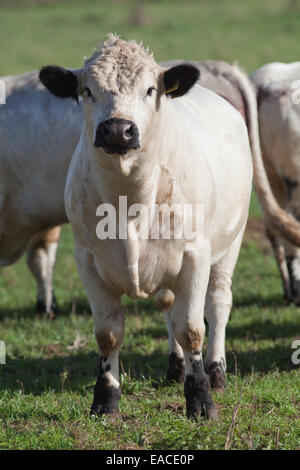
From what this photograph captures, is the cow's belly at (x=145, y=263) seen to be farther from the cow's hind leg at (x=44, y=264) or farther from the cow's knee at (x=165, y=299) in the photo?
the cow's hind leg at (x=44, y=264)

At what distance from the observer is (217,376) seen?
5527 millimetres

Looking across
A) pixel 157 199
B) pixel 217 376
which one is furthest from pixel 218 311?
pixel 157 199

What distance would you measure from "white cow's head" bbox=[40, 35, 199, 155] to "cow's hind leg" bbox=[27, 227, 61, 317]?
12.3 feet

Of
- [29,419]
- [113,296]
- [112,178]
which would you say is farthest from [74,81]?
[29,419]

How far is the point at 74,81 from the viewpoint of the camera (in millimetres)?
4547

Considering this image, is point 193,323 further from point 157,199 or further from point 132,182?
point 132,182

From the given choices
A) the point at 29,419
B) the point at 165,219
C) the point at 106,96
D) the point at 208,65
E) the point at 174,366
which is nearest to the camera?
the point at 106,96

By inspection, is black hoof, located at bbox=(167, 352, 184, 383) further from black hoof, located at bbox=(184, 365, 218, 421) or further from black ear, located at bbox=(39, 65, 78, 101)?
black ear, located at bbox=(39, 65, 78, 101)

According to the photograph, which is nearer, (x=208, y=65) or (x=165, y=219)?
(x=165, y=219)

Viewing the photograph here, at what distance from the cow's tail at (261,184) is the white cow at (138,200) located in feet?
4.18

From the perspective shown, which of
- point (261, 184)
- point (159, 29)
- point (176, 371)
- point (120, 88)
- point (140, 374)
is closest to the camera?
point (120, 88)

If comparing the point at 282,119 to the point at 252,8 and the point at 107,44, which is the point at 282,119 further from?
the point at 252,8

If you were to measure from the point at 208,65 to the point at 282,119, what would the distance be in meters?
0.90

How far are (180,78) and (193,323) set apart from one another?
1436mm
